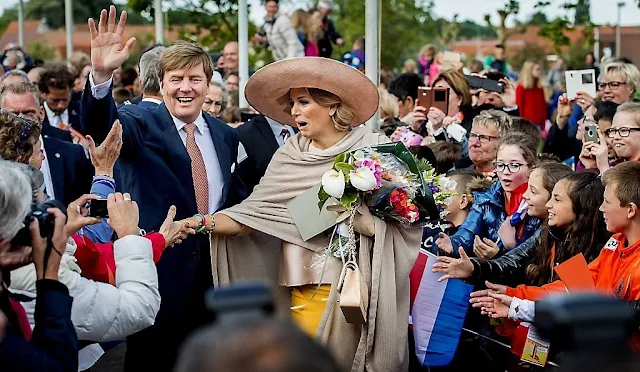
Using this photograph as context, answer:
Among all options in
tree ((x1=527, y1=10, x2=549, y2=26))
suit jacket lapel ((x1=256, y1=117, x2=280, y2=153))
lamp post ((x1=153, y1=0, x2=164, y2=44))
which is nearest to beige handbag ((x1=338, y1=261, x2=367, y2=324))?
suit jacket lapel ((x1=256, y1=117, x2=280, y2=153))

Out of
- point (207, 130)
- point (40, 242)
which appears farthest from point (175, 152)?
point (40, 242)

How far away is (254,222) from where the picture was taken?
475cm

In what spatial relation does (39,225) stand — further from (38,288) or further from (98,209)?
(98,209)

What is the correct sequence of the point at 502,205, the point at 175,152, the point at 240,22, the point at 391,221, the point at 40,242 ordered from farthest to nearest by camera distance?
the point at 240,22
the point at 502,205
the point at 175,152
the point at 391,221
the point at 40,242

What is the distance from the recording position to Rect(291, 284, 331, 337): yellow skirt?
4.63 m

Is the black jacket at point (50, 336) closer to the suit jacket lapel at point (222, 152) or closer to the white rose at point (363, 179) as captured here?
the white rose at point (363, 179)

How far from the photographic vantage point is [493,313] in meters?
4.79

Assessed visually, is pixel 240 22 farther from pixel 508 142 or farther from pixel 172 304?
pixel 172 304

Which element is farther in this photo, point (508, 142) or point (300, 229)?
point (508, 142)

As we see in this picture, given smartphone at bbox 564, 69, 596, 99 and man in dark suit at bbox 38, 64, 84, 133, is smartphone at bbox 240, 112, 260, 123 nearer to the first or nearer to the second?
man in dark suit at bbox 38, 64, 84, 133

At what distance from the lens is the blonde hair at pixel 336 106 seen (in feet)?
15.7

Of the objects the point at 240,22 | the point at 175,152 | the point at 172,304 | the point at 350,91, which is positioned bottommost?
the point at 172,304

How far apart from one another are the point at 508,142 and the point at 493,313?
1529 millimetres

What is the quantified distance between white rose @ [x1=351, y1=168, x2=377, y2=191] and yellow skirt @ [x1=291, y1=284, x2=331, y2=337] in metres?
0.57
